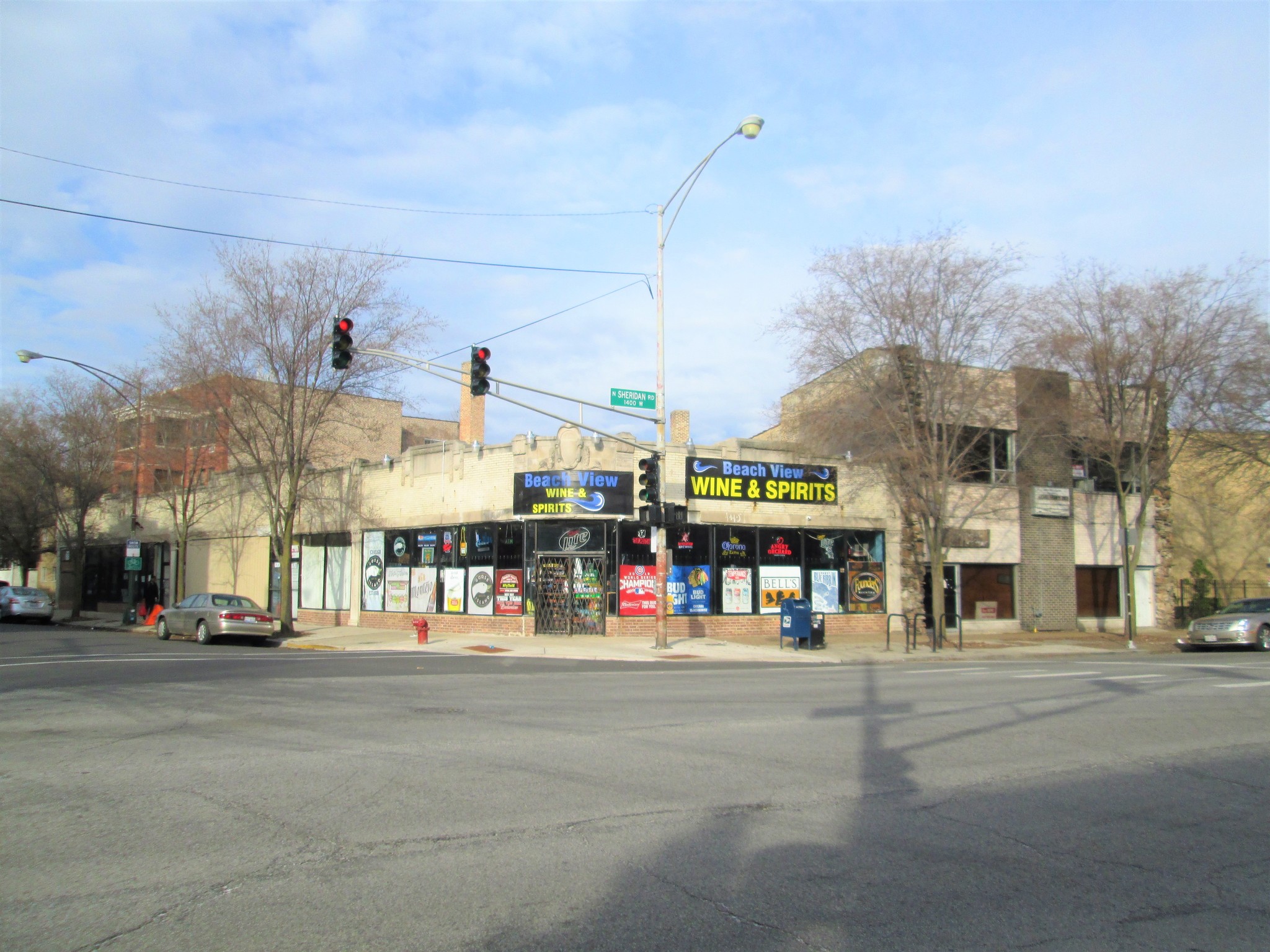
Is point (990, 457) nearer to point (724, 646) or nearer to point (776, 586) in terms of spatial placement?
point (776, 586)

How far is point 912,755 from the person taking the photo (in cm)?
931

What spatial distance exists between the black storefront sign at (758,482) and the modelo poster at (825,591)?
7.58 ft

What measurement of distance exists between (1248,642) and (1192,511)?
600 inches

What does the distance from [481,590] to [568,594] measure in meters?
2.97

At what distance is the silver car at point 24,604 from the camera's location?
38.7m

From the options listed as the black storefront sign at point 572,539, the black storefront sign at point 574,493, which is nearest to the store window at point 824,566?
the black storefront sign at point 574,493

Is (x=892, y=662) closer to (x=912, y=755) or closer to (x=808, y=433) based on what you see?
(x=808, y=433)

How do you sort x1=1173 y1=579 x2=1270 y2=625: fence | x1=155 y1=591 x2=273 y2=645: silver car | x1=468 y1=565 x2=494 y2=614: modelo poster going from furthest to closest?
x1=1173 y1=579 x2=1270 y2=625: fence, x1=468 y1=565 x2=494 y2=614: modelo poster, x1=155 y1=591 x2=273 y2=645: silver car

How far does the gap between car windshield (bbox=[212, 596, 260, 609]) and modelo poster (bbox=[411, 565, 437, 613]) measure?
552cm

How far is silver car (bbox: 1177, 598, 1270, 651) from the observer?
25.3m

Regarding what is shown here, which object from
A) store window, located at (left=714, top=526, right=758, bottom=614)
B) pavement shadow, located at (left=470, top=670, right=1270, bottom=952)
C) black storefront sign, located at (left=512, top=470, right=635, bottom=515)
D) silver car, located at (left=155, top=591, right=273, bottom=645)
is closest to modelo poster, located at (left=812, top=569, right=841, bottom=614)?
store window, located at (left=714, top=526, right=758, bottom=614)

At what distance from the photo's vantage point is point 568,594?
27.4 meters

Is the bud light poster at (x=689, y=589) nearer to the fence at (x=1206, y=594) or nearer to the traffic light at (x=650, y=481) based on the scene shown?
the traffic light at (x=650, y=481)

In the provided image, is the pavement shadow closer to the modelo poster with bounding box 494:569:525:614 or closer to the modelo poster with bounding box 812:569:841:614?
the modelo poster with bounding box 494:569:525:614
